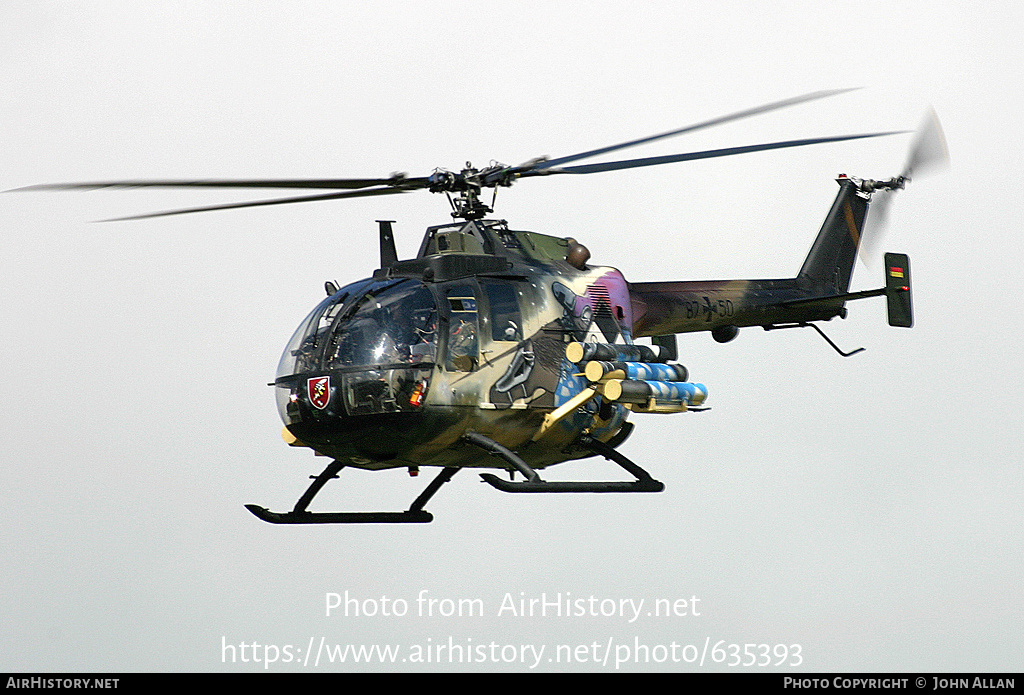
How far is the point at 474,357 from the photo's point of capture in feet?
52.7

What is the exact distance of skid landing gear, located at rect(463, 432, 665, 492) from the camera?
1580cm

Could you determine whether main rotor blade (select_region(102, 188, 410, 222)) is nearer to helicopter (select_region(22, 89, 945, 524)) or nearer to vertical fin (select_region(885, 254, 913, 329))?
helicopter (select_region(22, 89, 945, 524))

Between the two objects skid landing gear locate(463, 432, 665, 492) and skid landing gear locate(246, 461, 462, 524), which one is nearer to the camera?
skid landing gear locate(463, 432, 665, 492)

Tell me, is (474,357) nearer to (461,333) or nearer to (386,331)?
(461,333)

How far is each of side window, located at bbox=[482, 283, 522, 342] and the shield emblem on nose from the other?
6.79 ft

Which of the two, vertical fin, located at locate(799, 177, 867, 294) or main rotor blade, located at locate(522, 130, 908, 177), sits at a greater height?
main rotor blade, located at locate(522, 130, 908, 177)

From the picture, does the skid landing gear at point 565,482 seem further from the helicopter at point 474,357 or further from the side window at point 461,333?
the side window at point 461,333

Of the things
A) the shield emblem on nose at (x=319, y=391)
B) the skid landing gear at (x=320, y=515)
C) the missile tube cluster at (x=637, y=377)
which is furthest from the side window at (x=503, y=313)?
the skid landing gear at (x=320, y=515)

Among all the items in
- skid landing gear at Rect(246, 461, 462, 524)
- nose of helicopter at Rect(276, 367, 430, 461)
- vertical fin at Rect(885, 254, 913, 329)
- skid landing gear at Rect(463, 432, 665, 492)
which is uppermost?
vertical fin at Rect(885, 254, 913, 329)

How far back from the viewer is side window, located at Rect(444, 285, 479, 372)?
1591 cm

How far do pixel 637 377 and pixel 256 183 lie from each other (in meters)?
5.05

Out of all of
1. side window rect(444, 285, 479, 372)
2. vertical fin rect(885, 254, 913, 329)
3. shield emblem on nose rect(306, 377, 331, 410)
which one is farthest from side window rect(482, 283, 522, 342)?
vertical fin rect(885, 254, 913, 329)

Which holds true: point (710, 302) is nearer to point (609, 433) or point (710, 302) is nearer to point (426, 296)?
point (609, 433)

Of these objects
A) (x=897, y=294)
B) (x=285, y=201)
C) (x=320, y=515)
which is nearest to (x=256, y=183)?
(x=285, y=201)
